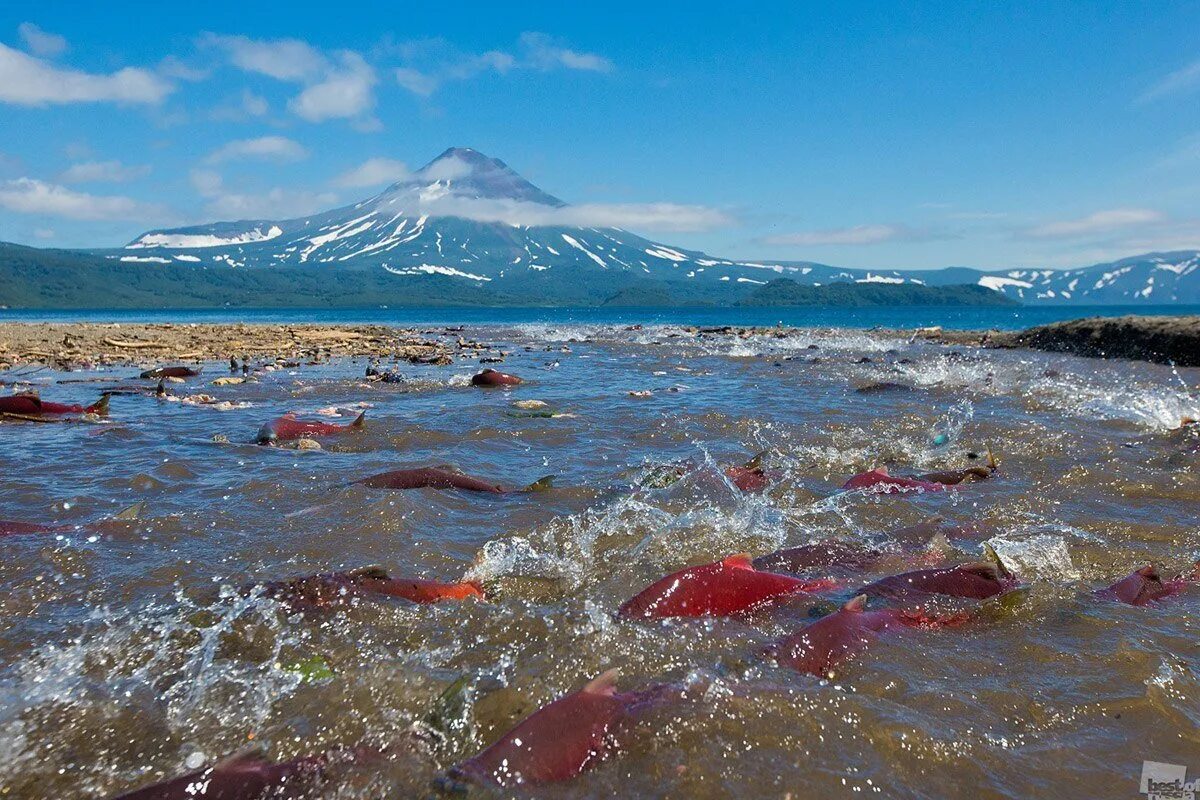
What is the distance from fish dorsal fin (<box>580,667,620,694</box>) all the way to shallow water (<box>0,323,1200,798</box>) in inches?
7.3

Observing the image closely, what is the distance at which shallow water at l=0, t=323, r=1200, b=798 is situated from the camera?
2.38 meters

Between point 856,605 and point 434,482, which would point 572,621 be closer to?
point 856,605

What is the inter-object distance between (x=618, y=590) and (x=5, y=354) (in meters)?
20.1

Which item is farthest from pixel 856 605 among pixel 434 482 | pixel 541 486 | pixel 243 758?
pixel 434 482

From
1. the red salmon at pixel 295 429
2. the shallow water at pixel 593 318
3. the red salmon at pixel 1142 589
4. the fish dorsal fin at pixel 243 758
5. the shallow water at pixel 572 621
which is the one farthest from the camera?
the shallow water at pixel 593 318

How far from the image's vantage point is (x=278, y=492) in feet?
19.2

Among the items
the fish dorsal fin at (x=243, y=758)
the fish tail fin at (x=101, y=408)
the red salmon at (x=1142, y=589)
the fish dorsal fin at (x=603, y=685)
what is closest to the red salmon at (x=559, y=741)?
the fish dorsal fin at (x=603, y=685)

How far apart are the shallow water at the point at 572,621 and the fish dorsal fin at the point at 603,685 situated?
7.3 inches

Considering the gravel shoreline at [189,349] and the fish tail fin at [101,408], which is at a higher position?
the fish tail fin at [101,408]

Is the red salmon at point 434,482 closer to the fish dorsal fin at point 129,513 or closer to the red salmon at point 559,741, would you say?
the fish dorsal fin at point 129,513

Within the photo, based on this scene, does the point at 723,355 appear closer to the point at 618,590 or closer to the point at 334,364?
the point at 334,364

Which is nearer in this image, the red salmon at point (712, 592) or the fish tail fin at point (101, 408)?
the red salmon at point (712, 592)

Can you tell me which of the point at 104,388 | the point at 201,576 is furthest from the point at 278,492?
the point at 104,388

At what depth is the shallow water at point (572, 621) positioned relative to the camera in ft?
7.81
